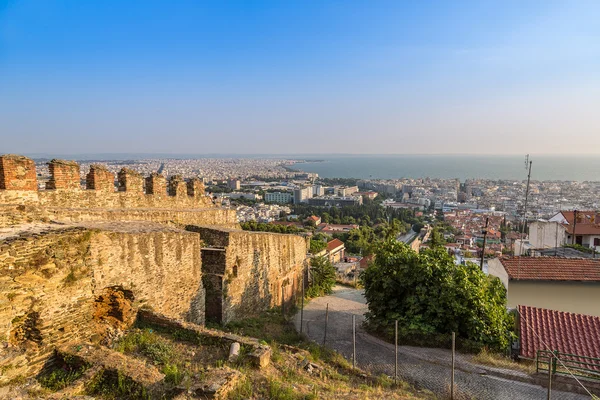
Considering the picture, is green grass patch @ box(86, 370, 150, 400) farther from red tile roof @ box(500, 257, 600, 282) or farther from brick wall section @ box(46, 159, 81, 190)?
red tile roof @ box(500, 257, 600, 282)

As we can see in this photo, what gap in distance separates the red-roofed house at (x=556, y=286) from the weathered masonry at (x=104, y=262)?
8663 millimetres

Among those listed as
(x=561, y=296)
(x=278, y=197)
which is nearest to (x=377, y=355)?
(x=561, y=296)

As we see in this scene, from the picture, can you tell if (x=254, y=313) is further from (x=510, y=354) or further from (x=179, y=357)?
(x=510, y=354)

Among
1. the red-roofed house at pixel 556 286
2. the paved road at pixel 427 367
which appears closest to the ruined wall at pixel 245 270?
the paved road at pixel 427 367

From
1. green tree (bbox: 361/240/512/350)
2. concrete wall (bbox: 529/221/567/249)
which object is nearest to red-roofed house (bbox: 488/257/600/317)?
green tree (bbox: 361/240/512/350)

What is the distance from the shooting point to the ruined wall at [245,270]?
1038cm

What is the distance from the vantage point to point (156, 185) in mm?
12805

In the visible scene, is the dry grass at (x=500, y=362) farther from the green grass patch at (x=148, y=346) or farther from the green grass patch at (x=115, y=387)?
the green grass patch at (x=115, y=387)

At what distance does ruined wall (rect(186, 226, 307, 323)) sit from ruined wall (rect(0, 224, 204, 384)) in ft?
5.49

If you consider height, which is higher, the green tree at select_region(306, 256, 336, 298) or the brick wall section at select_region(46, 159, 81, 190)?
the brick wall section at select_region(46, 159, 81, 190)

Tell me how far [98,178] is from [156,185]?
2.28 meters

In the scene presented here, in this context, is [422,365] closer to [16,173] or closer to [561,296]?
[561,296]

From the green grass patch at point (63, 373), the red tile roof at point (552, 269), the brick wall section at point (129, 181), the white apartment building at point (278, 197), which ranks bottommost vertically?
the white apartment building at point (278, 197)

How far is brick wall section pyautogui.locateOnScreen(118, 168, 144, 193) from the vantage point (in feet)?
38.1
